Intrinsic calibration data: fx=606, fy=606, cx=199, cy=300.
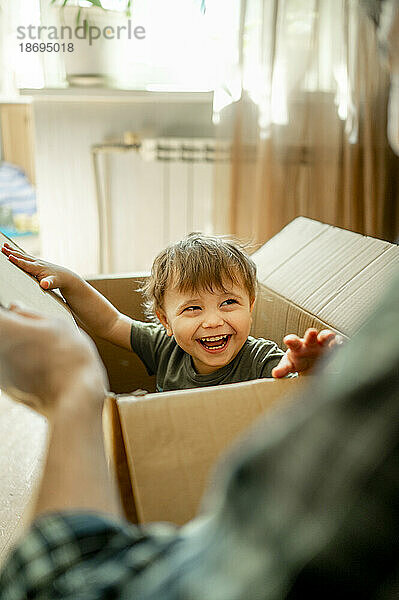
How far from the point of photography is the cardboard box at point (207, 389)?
50cm

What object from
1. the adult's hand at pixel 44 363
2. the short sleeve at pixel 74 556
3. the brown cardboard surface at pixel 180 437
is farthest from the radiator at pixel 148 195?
the short sleeve at pixel 74 556

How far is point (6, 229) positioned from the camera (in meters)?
2.67

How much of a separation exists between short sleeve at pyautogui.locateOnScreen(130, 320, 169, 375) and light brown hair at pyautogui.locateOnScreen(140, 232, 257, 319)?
0.17ft

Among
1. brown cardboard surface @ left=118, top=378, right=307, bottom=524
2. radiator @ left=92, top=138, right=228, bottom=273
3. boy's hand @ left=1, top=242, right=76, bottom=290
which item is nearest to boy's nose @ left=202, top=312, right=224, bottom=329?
boy's hand @ left=1, top=242, right=76, bottom=290

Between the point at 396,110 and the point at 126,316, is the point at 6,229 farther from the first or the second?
the point at 396,110

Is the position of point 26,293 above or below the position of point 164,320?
above

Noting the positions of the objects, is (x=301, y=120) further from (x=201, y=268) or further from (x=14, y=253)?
(x=14, y=253)

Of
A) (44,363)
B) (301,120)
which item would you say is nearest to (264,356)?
(44,363)

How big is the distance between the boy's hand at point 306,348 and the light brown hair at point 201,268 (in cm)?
28

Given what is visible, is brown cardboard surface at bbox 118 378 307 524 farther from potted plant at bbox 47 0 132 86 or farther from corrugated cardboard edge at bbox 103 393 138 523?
potted plant at bbox 47 0 132 86

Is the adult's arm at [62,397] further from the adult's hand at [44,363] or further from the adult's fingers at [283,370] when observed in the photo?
the adult's fingers at [283,370]

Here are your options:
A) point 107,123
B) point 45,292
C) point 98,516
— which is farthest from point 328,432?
point 107,123

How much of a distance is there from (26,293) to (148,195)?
1.42 metres

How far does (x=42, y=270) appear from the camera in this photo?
0.92 meters
